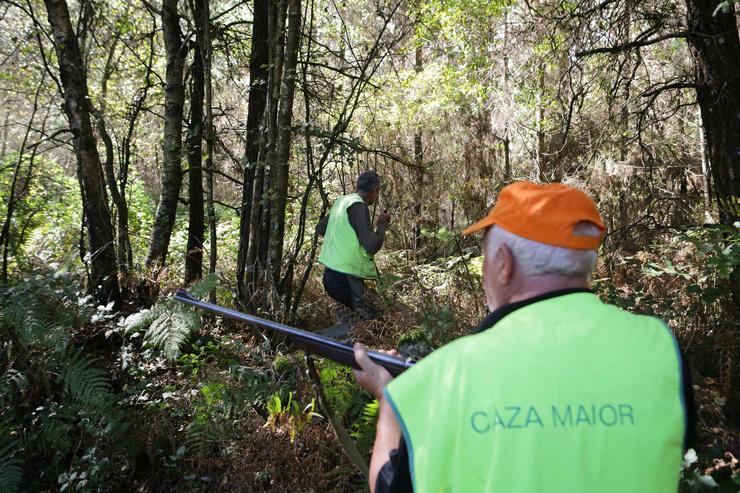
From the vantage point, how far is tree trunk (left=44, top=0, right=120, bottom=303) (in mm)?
5516

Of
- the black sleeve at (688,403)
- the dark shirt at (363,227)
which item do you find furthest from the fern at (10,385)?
the black sleeve at (688,403)

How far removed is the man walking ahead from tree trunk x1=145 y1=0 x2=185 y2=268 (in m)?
2.31

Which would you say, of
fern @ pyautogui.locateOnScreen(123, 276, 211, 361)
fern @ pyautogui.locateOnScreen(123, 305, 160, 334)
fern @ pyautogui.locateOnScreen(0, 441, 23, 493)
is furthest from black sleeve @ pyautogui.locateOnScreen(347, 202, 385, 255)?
fern @ pyautogui.locateOnScreen(0, 441, 23, 493)

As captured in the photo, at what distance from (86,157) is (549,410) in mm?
5847

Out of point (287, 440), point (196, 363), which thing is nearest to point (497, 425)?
point (287, 440)

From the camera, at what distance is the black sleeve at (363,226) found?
17.6ft

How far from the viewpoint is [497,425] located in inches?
45.4

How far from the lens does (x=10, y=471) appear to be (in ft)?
12.6

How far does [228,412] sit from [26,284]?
239cm

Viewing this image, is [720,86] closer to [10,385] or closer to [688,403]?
[688,403]

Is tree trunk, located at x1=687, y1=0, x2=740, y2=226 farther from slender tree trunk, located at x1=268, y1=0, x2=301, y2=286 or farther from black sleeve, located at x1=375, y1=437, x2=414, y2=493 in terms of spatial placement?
black sleeve, located at x1=375, y1=437, x2=414, y2=493

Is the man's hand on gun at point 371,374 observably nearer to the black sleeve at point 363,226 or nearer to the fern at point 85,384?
the fern at point 85,384

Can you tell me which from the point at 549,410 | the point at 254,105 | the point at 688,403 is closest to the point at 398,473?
the point at 549,410

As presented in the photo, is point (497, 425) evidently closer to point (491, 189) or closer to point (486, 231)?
point (486, 231)
